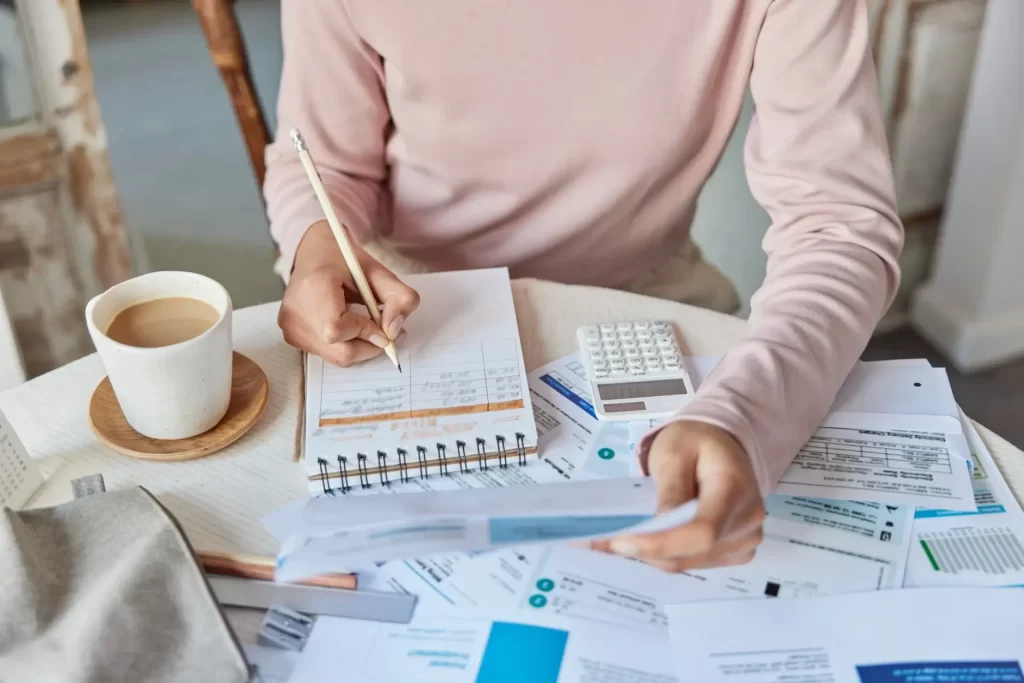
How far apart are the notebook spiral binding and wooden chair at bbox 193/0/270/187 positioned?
619 millimetres

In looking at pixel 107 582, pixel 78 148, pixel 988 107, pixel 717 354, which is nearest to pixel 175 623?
pixel 107 582

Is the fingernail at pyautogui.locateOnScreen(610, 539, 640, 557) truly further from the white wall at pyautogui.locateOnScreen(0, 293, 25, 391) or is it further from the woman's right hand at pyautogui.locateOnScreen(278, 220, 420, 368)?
the white wall at pyautogui.locateOnScreen(0, 293, 25, 391)

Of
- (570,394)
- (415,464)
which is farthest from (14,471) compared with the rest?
(570,394)

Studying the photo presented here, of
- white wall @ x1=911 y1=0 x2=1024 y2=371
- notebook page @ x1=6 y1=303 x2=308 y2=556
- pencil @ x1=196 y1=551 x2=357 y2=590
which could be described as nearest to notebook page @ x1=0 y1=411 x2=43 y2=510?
notebook page @ x1=6 y1=303 x2=308 y2=556

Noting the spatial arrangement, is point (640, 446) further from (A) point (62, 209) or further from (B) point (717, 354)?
(A) point (62, 209)

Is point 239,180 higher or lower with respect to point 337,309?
lower

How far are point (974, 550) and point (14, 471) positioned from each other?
1.95 feet

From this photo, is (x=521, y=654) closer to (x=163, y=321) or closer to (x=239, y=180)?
(x=163, y=321)

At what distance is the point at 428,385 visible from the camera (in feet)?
2.12

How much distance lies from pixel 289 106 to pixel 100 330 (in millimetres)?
344

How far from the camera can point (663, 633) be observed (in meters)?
0.50

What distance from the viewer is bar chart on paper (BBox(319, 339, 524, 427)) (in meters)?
0.62

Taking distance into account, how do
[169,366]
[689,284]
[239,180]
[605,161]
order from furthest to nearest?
[239,180] → [689,284] → [605,161] → [169,366]

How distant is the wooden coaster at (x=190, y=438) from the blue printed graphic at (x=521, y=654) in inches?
9.6
